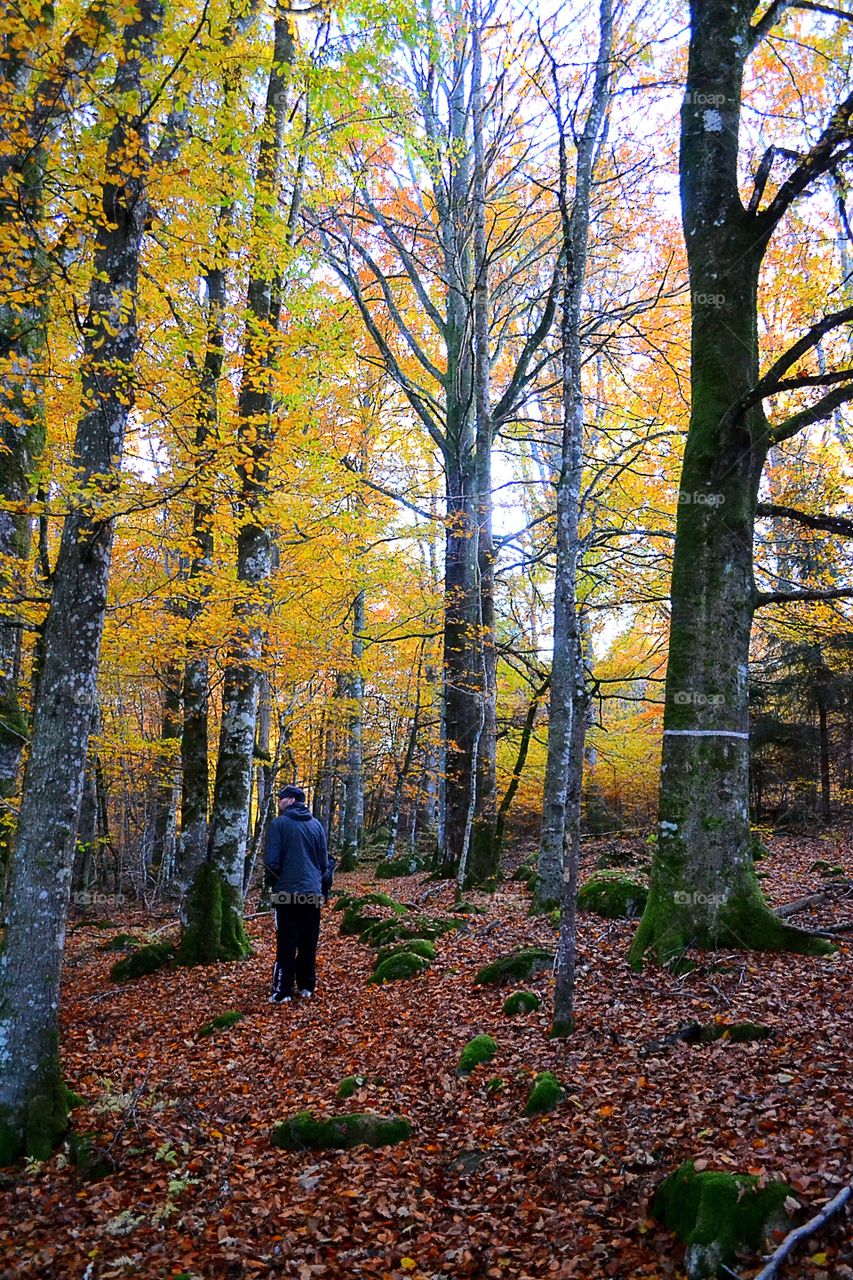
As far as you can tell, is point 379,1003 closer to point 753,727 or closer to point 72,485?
point 72,485

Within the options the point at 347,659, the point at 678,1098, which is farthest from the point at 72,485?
the point at 347,659

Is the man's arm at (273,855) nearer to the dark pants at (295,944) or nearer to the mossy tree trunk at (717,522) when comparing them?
the dark pants at (295,944)

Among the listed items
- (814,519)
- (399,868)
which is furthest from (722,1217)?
(399,868)

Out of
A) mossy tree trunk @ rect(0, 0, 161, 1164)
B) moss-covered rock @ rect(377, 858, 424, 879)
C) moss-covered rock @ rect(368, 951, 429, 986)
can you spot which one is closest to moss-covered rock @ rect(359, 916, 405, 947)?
moss-covered rock @ rect(368, 951, 429, 986)

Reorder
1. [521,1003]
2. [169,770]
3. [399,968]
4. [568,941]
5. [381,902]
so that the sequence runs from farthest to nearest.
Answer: [169,770] → [381,902] → [399,968] → [521,1003] → [568,941]

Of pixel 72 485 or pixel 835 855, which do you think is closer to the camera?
pixel 72 485

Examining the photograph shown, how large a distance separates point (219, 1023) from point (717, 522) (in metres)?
6.66

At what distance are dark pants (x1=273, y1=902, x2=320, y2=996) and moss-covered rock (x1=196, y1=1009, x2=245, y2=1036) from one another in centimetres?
60

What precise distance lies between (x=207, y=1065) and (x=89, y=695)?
135 inches

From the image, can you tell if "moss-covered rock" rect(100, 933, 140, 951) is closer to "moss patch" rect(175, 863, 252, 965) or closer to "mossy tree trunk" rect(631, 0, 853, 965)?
"moss patch" rect(175, 863, 252, 965)

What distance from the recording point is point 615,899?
8555mm

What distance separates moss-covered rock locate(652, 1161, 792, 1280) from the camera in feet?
9.27

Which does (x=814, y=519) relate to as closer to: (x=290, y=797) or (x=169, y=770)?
(x=290, y=797)

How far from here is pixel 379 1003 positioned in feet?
23.6
